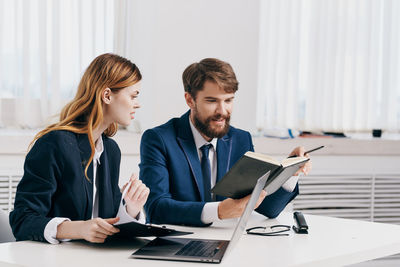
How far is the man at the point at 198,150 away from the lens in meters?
2.16

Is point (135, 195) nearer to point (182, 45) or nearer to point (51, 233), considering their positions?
point (51, 233)

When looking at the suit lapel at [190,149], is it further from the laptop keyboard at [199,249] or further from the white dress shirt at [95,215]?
the laptop keyboard at [199,249]

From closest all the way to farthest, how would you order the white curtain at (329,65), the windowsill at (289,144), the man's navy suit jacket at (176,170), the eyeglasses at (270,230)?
1. the eyeglasses at (270,230)
2. the man's navy suit jacket at (176,170)
3. the windowsill at (289,144)
4. the white curtain at (329,65)

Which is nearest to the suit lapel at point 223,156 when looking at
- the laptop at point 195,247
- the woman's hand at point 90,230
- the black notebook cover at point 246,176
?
the black notebook cover at point 246,176

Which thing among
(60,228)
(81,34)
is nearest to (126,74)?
(60,228)

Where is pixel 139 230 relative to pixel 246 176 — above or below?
below

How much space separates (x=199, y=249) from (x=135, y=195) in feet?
1.00

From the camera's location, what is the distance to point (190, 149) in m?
2.27

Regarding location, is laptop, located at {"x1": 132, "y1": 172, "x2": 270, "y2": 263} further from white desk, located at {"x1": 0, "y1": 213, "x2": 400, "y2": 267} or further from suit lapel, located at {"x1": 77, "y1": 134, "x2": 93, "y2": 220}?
suit lapel, located at {"x1": 77, "y1": 134, "x2": 93, "y2": 220}

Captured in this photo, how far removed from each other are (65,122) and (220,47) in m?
1.61

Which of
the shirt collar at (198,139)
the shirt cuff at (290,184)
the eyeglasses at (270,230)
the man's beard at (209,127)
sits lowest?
the eyeglasses at (270,230)

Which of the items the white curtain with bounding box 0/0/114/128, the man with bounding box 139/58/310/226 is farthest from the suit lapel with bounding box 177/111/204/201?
the white curtain with bounding box 0/0/114/128

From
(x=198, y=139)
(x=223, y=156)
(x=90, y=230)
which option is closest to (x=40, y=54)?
(x=198, y=139)

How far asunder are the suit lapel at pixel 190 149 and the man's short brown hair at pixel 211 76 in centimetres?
14
